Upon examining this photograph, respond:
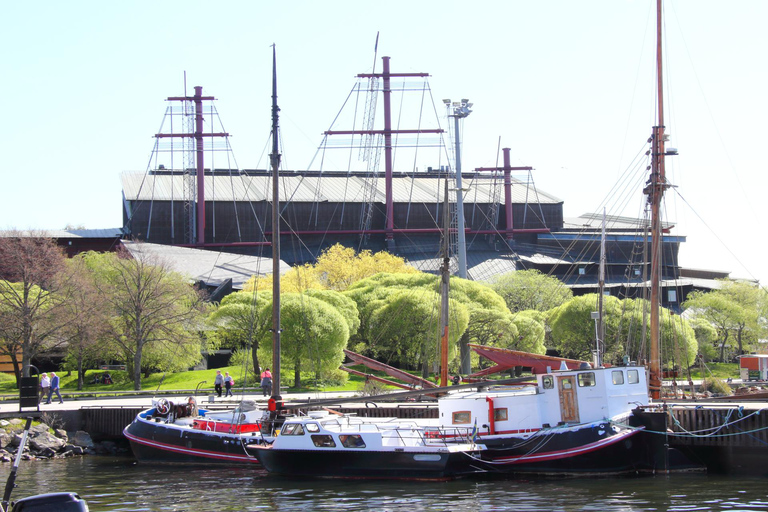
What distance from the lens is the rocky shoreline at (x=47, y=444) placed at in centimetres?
3238

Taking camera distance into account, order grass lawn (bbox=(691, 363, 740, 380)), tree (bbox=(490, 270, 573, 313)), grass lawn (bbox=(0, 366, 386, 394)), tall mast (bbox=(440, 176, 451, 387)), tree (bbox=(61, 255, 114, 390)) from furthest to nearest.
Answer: tree (bbox=(490, 270, 573, 313)) < grass lawn (bbox=(691, 363, 740, 380)) < grass lawn (bbox=(0, 366, 386, 394)) < tree (bbox=(61, 255, 114, 390)) < tall mast (bbox=(440, 176, 451, 387))

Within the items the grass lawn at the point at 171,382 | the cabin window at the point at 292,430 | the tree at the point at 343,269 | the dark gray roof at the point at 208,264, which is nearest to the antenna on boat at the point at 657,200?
the cabin window at the point at 292,430

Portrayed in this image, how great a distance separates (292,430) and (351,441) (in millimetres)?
2054

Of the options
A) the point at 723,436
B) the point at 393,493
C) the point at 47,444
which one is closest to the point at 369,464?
the point at 393,493

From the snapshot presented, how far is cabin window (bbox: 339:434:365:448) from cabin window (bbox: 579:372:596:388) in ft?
23.3

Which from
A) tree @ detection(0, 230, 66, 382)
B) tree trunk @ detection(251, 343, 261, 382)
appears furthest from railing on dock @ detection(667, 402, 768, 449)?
tree @ detection(0, 230, 66, 382)

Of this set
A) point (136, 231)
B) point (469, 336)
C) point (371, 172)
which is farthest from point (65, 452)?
point (371, 172)

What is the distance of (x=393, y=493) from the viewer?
24.1m

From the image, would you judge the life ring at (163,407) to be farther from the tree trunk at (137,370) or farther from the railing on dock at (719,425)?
the railing on dock at (719,425)

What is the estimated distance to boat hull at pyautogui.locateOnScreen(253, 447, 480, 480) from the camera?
1019 inches

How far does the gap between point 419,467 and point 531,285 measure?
50887 millimetres

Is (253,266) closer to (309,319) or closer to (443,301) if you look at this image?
(309,319)

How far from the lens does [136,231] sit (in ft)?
300

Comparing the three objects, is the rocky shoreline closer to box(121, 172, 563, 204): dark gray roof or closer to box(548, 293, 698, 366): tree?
box(548, 293, 698, 366): tree
